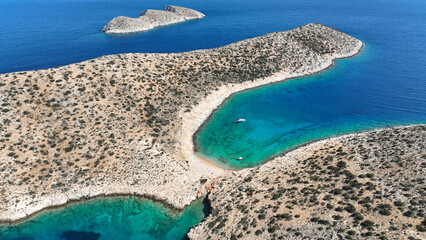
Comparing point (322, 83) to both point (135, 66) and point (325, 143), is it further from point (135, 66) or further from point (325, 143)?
point (135, 66)

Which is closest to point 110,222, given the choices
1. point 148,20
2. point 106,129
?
point 106,129

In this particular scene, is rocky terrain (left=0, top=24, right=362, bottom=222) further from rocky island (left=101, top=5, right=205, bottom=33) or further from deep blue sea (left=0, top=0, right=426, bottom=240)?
rocky island (left=101, top=5, right=205, bottom=33)

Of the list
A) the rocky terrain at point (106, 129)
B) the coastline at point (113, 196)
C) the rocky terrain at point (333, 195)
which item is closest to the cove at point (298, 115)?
the rocky terrain at point (106, 129)

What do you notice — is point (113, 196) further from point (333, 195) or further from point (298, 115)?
point (298, 115)

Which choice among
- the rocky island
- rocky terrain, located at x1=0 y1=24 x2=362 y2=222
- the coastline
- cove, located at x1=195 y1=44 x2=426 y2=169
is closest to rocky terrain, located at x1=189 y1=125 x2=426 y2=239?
the coastline

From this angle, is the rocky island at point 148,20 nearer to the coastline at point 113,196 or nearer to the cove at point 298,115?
the cove at point 298,115
